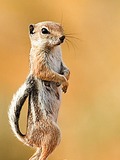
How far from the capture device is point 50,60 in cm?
101

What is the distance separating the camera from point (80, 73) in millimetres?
1385

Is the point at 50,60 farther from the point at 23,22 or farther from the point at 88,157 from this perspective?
the point at 88,157

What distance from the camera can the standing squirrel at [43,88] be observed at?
3.30 feet

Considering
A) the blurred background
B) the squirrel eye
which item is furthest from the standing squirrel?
the blurred background

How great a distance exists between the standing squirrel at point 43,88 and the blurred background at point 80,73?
327mm

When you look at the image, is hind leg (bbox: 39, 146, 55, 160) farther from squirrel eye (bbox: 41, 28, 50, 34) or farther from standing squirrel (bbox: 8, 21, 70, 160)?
squirrel eye (bbox: 41, 28, 50, 34)

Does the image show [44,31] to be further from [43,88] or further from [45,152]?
[45,152]

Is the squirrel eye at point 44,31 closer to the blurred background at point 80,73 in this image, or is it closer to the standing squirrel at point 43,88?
the standing squirrel at point 43,88

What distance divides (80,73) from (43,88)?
372 millimetres

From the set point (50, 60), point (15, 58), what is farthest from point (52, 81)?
point (15, 58)

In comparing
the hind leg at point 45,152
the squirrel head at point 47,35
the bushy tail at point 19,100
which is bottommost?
the hind leg at point 45,152

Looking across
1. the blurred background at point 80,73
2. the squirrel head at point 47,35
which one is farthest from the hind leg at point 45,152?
the blurred background at point 80,73

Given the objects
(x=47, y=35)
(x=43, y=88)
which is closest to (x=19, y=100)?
(x=43, y=88)

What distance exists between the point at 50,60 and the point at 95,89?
408mm
